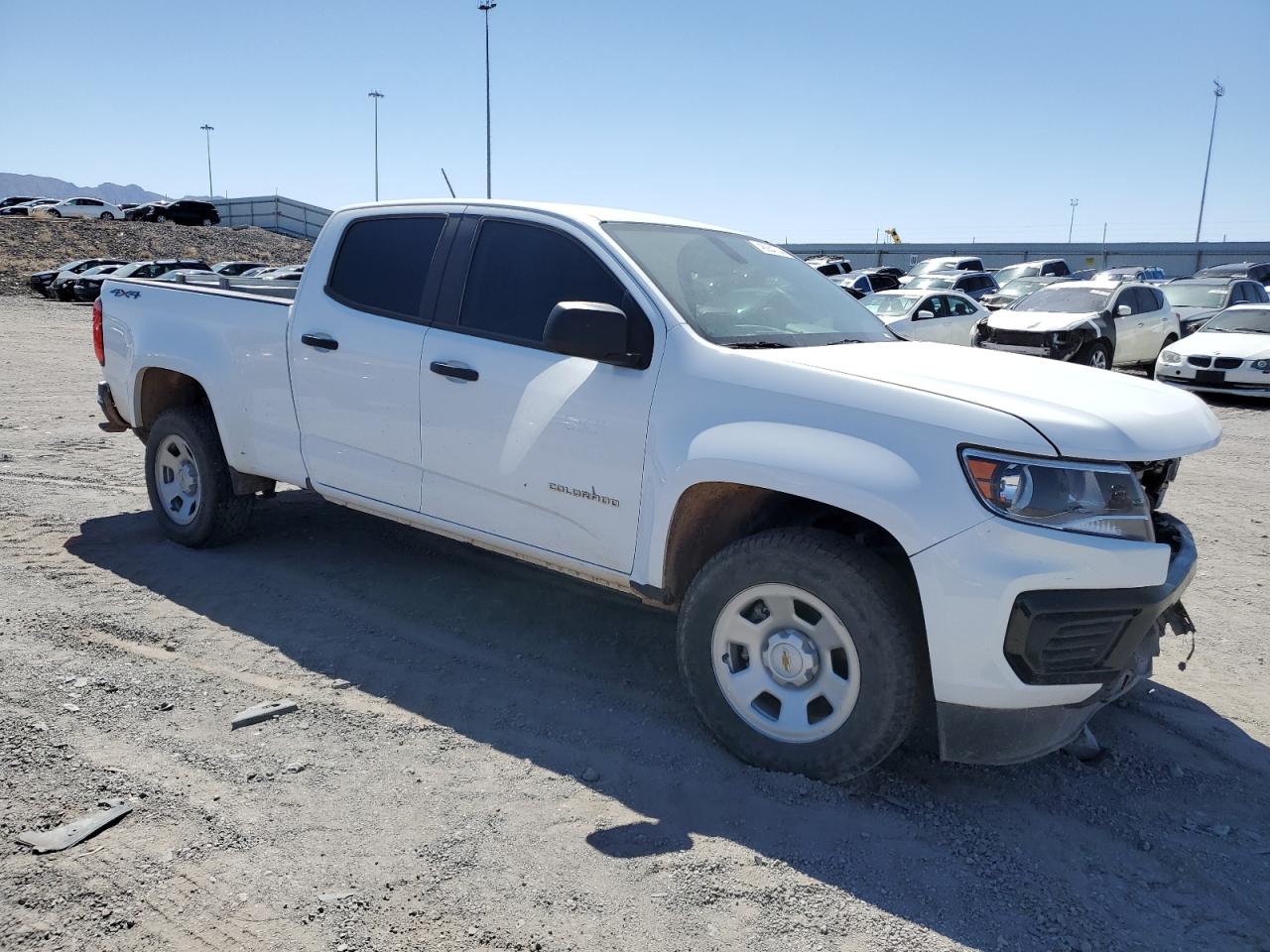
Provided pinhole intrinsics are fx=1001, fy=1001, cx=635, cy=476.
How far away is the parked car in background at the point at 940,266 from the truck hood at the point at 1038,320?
9.44 meters

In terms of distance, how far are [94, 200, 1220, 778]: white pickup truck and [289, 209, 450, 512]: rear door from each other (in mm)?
14

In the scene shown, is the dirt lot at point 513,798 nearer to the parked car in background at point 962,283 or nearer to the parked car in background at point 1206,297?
the parked car in background at point 1206,297

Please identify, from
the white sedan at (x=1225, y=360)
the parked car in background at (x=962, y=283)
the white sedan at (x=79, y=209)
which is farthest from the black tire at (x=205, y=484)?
the white sedan at (x=79, y=209)

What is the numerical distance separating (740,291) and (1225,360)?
12258 millimetres

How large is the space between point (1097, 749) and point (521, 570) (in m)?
3.00

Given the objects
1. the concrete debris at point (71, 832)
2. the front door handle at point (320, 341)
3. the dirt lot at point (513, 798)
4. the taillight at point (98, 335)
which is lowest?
the dirt lot at point (513, 798)

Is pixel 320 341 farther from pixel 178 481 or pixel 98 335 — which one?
pixel 98 335

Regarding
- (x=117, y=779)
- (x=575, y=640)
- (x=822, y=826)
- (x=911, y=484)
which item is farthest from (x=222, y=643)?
(x=911, y=484)

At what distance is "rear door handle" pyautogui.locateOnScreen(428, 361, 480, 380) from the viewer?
413 cm

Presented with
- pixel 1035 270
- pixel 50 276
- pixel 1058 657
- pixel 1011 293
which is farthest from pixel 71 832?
pixel 50 276

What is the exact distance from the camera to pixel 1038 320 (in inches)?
587

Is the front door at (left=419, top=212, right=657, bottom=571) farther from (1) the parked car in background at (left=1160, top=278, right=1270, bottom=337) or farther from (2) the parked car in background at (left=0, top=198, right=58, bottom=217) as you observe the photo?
(2) the parked car in background at (left=0, top=198, right=58, bottom=217)

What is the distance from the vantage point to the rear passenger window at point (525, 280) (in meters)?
4.00

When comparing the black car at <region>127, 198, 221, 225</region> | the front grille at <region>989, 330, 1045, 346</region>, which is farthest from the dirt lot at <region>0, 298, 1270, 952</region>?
the black car at <region>127, 198, 221, 225</region>
